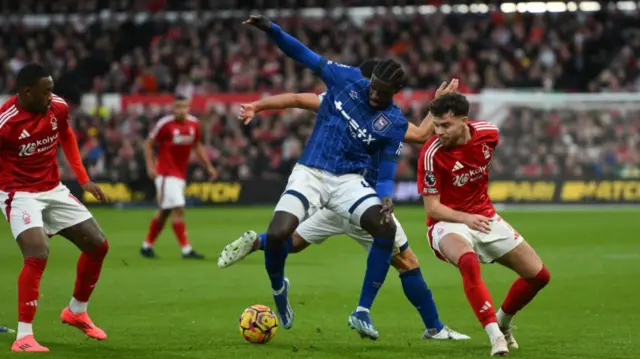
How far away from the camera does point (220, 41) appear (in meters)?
35.9

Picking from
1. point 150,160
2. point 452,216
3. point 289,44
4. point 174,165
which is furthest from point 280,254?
point 174,165

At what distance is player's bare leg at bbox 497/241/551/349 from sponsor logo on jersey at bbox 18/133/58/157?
3928 millimetres

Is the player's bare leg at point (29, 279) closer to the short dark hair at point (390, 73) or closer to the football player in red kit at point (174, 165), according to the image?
the short dark hair at point (390, 73)

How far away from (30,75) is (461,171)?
143 inches

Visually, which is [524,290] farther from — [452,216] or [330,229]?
[330,229]

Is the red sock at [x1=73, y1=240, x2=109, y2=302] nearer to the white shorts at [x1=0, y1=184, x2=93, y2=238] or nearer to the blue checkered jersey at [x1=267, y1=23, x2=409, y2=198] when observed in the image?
the white shorts at [x1=0, y1=184, x2=93, y2=238]

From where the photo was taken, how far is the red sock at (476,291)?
839 cm

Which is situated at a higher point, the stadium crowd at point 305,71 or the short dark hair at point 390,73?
the short dark hair at point 390,73

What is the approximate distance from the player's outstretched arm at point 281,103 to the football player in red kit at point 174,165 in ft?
26.4

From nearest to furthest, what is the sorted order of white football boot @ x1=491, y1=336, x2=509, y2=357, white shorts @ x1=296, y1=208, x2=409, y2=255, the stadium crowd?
white football boot @ x1=491, y1=336, x2=509, y2=357
white shorts @ x1=296, y1=208, x2=409, y2=255
the stadium crowd

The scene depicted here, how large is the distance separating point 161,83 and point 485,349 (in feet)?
87.6

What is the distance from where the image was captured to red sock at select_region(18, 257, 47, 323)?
28.9 ft

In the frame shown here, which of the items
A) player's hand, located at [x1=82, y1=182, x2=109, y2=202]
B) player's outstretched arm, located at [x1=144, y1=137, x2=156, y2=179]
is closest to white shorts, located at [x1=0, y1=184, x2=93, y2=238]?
player's hand, located at [x1=82, y1=182, x2=109, y2=202]

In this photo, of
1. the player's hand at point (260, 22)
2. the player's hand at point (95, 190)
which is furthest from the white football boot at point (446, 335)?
the player's hand at point (95, 190)
